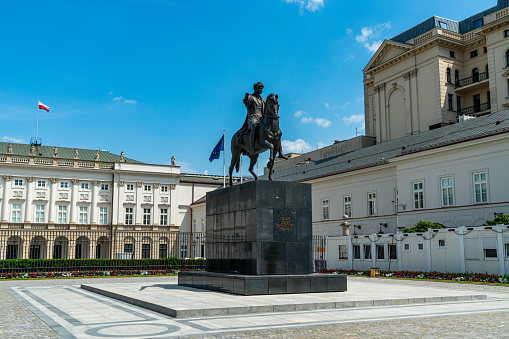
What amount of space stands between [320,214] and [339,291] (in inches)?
1327

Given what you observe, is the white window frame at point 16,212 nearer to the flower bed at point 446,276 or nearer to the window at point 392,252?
the flower bed at point 446,276

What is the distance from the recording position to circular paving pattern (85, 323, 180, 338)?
358 inches

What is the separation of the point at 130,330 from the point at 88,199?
64.4 metres

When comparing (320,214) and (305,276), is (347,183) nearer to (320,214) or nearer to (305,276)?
(320,214)

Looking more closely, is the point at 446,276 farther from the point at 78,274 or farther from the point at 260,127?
the point at 78,274

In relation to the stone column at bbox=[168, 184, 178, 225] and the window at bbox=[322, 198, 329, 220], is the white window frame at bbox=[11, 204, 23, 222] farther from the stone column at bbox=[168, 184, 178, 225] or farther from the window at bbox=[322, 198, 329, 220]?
the window at bbox=[322, 198, 329, 220]

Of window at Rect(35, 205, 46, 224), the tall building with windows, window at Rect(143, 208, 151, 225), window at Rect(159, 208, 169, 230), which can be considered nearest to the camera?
the tall building with windows

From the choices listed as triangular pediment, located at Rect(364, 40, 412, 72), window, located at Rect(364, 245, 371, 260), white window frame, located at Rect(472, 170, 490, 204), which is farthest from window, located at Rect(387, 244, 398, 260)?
triangular pediment, located at Rect(364, 40, 412, 72)

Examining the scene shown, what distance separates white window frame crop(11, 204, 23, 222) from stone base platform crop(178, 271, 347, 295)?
191 ft

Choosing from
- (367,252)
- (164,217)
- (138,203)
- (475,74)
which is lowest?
(367,252)

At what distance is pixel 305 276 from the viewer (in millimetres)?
14914

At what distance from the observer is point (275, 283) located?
14.5m

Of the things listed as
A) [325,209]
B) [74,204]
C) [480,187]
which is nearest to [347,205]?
[325,209]

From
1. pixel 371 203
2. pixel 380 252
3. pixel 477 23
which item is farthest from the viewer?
pixel 477 23
